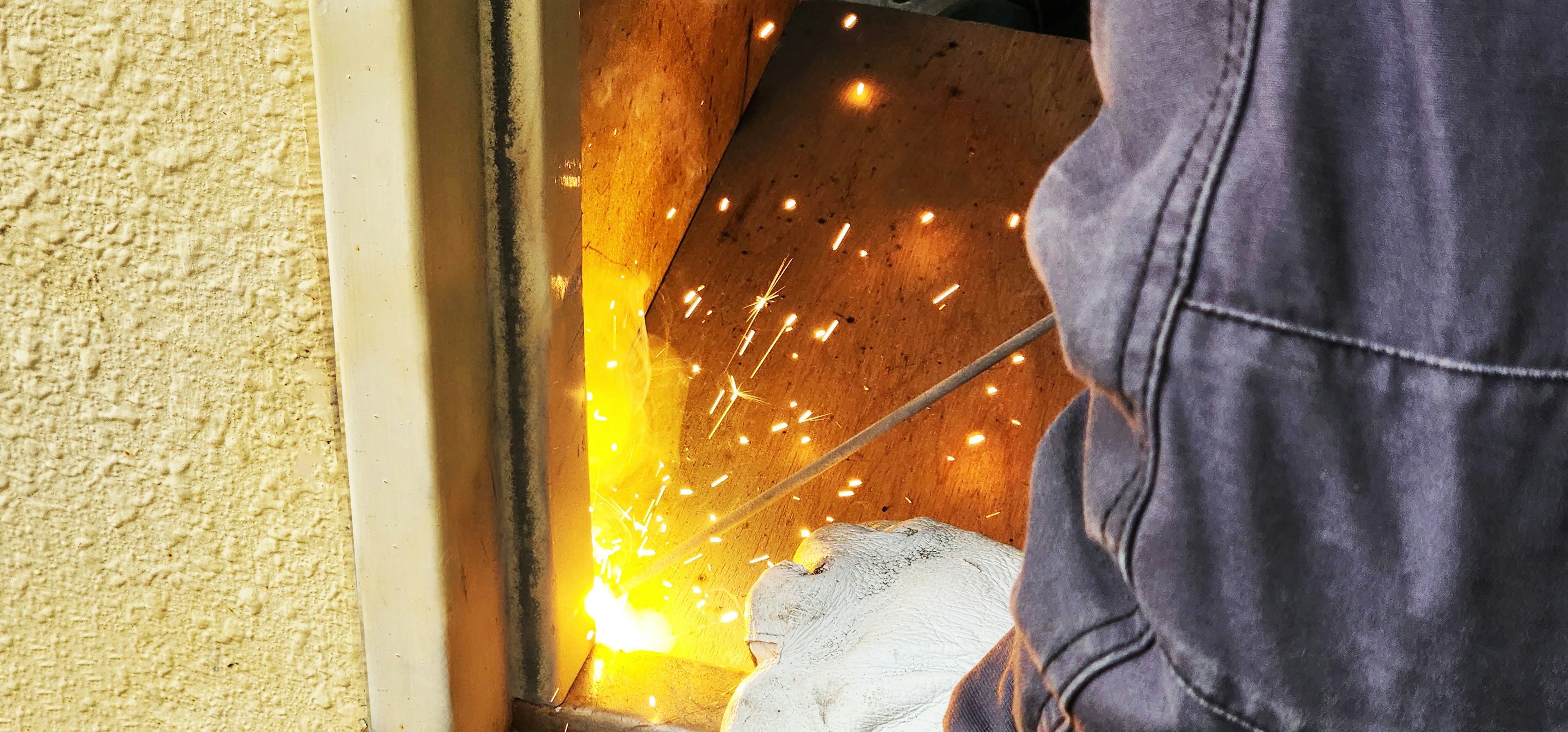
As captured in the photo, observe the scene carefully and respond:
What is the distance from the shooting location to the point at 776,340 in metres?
1.88

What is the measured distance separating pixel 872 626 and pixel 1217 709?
0.76 metres

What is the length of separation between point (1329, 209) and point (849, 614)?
0.90 meters

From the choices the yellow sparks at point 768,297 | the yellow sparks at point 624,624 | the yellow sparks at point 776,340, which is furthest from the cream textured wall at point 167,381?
the yellow sparks at point 768,297

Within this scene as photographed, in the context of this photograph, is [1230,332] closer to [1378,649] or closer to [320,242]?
[1378,649]

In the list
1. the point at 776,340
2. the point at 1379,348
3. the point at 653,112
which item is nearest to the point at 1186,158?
the point at 1379,348

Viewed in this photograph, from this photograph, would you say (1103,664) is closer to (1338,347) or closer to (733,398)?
(1338,347)

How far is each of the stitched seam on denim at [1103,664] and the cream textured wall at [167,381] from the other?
2.33 ft

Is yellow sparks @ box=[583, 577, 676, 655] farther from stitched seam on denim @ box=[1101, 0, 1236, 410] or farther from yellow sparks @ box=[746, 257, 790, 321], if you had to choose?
stitched seam on denim @ box=[1101, 0, 1236, 410]

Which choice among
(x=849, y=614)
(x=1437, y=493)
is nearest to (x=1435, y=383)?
(x=1437, y=493)

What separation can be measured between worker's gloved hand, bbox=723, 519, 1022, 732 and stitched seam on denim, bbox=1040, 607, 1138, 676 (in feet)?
1.74

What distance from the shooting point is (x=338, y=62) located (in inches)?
35.7

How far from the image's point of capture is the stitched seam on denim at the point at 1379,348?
0.46m

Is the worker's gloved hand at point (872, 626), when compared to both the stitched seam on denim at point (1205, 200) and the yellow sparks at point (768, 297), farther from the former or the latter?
the stitched seam on denim at point (1205, 200)

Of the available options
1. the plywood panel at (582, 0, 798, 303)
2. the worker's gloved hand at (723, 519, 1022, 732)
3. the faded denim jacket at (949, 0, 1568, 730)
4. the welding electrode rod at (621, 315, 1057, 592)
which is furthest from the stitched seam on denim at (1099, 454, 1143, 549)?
the plywood panel at (582, 0, 798, 303)
